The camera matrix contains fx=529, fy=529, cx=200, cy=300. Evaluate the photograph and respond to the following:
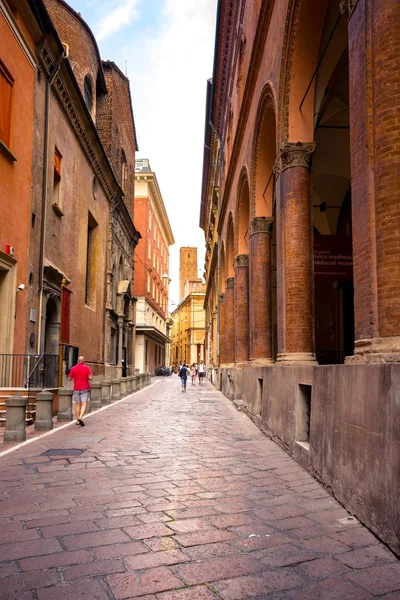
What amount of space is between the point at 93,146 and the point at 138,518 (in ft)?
58.2

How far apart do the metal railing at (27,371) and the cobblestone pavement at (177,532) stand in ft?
12.4

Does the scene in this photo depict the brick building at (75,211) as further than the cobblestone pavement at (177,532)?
Yes

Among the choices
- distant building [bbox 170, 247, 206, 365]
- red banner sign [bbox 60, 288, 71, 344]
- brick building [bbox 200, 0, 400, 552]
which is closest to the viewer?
brick building [bbox 200, 0, 400, 552]

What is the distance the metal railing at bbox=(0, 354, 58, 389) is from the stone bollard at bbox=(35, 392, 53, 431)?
0.51 metres

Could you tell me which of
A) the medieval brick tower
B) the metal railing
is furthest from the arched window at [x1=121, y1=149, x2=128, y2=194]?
the medieval brick tower

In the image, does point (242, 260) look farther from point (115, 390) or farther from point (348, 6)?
point (348, 6)

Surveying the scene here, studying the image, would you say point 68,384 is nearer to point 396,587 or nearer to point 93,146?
point 93,146

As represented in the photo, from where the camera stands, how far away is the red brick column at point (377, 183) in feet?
15.0

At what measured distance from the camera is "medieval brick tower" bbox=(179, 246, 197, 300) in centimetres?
9612

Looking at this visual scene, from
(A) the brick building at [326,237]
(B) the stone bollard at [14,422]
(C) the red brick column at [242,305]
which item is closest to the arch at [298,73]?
(A) the brick building at [326,237]

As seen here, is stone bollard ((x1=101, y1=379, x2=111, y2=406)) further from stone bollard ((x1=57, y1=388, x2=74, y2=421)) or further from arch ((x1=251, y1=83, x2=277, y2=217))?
arch ((x1=251, y1=83, x2=277, y2=217))

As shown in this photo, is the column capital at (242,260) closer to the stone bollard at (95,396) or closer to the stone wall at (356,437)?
the stone bollard at (95,396)

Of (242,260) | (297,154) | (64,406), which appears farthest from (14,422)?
(242,260)

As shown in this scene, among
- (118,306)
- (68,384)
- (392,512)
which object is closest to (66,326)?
(68,384)
